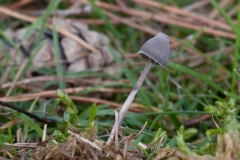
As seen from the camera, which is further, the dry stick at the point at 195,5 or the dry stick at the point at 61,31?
the dry stick at the point at 195,5

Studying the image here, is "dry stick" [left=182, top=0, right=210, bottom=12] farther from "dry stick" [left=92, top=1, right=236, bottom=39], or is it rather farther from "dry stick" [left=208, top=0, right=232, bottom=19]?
"dry stick" [left=92, top=1, right=236, bottom=39]

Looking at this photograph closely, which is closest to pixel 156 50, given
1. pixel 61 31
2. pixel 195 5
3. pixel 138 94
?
pixel 138 94

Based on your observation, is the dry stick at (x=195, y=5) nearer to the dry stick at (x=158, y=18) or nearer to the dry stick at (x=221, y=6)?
the dry stick at (x=221, y=6)

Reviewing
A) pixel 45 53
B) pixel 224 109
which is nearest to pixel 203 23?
pixel 45 53

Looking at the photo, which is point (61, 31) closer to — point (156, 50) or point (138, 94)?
point (138, 94)

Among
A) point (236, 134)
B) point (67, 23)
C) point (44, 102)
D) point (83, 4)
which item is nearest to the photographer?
point (236, 134)

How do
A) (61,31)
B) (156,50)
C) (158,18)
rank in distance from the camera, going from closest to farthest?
A: (156,50)
(61,31)
(158,18)

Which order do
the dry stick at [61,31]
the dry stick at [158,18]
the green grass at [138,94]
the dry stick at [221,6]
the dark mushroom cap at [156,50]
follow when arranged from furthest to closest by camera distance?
the dry stick at [221,6] < the dry stick at [158,18] < the dry stick at [61,31] < the green grass at [138,94] < the dark mushroom cap at [156,50]

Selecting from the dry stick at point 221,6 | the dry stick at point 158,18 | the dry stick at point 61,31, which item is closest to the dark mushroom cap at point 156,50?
the dry stick at point 61,31

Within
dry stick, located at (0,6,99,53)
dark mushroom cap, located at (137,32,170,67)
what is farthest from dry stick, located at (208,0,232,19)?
dark mushroom cap, located at (137,32,170,67)

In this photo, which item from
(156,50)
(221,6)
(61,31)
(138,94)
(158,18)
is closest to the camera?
(156,50)

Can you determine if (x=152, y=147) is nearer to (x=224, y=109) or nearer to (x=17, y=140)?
(x=224, y=109)
